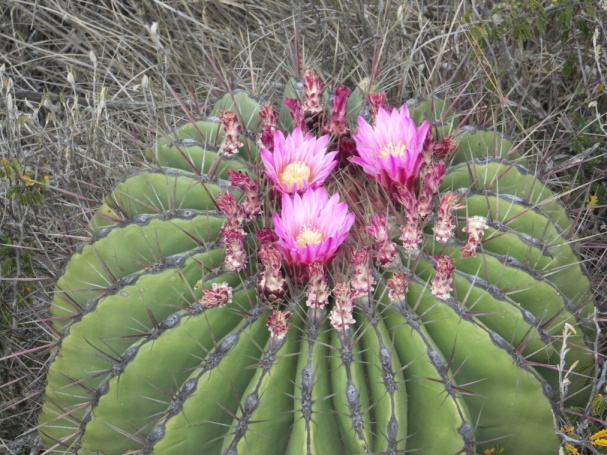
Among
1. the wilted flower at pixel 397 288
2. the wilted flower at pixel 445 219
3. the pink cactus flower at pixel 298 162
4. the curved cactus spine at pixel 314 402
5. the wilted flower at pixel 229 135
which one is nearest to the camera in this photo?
the curved cactus spine at pixel 314 402

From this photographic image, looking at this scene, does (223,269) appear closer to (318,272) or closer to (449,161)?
(318,272)

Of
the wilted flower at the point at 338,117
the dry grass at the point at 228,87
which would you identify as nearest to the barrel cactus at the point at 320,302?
the wilted flower at the point at 338,117

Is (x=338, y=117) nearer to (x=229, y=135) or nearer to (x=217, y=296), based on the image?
(x=229, y=135)

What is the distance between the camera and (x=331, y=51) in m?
2.96

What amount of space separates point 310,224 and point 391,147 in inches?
12.4

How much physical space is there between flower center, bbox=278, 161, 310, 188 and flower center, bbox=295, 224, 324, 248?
0.53ft

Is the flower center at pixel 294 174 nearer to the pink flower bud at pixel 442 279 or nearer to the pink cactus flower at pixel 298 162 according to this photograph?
the pink cactus flower at pixel 298 162

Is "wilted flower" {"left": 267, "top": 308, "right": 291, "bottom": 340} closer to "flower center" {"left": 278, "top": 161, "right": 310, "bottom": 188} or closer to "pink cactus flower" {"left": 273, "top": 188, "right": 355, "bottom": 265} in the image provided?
"pink cactus flower" {"left": 273, "top": 188, "right": 355, "bottom": 265}

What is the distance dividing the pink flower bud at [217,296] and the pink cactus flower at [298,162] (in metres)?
0.29

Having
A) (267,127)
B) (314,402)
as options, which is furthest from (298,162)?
(314,402)

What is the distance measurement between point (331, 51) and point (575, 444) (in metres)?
1.94

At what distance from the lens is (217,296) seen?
146cm

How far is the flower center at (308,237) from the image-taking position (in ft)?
5.00

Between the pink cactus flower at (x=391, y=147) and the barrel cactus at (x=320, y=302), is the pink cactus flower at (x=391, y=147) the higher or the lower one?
the higher one
